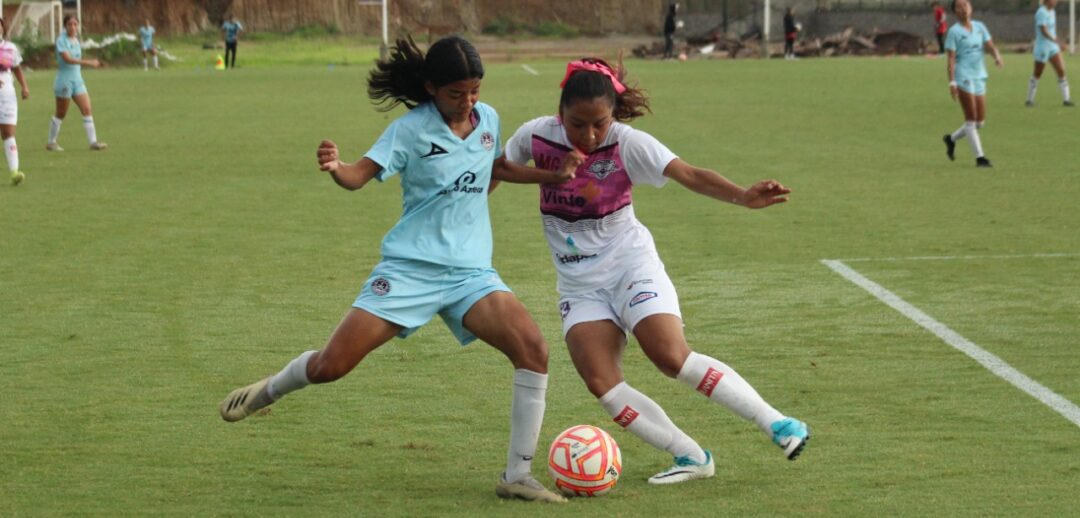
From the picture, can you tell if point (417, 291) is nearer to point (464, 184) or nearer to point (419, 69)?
point (464, 184)

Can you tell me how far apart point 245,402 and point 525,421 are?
1.19m

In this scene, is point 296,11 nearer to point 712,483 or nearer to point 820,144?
point 820,144

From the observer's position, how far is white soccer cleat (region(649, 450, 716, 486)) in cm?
623

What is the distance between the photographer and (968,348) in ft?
29.3

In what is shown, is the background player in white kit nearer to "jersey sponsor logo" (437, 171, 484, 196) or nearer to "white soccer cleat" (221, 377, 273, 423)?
"white soccer cleat" (221, 377, 273, 423)

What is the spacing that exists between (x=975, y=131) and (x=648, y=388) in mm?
12365

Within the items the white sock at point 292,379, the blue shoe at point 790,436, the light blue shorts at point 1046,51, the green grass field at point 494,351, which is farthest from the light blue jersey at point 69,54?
the blue shoe at point 790,436

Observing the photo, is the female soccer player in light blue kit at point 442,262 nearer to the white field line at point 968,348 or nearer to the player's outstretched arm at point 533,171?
the player's outstretched arm at point 533,171

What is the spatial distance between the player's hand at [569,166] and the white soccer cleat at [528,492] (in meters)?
1.17

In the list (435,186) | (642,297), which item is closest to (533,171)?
(435,186)

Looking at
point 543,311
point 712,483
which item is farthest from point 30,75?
point 712,483

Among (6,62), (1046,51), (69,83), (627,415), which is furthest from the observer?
(1046,51)

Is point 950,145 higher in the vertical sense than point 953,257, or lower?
higher

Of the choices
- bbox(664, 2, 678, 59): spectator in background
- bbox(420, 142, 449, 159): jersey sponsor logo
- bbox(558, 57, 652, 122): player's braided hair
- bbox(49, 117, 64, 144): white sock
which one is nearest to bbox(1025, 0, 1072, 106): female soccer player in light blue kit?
bbox(49, 117, 64, 144): white sock
